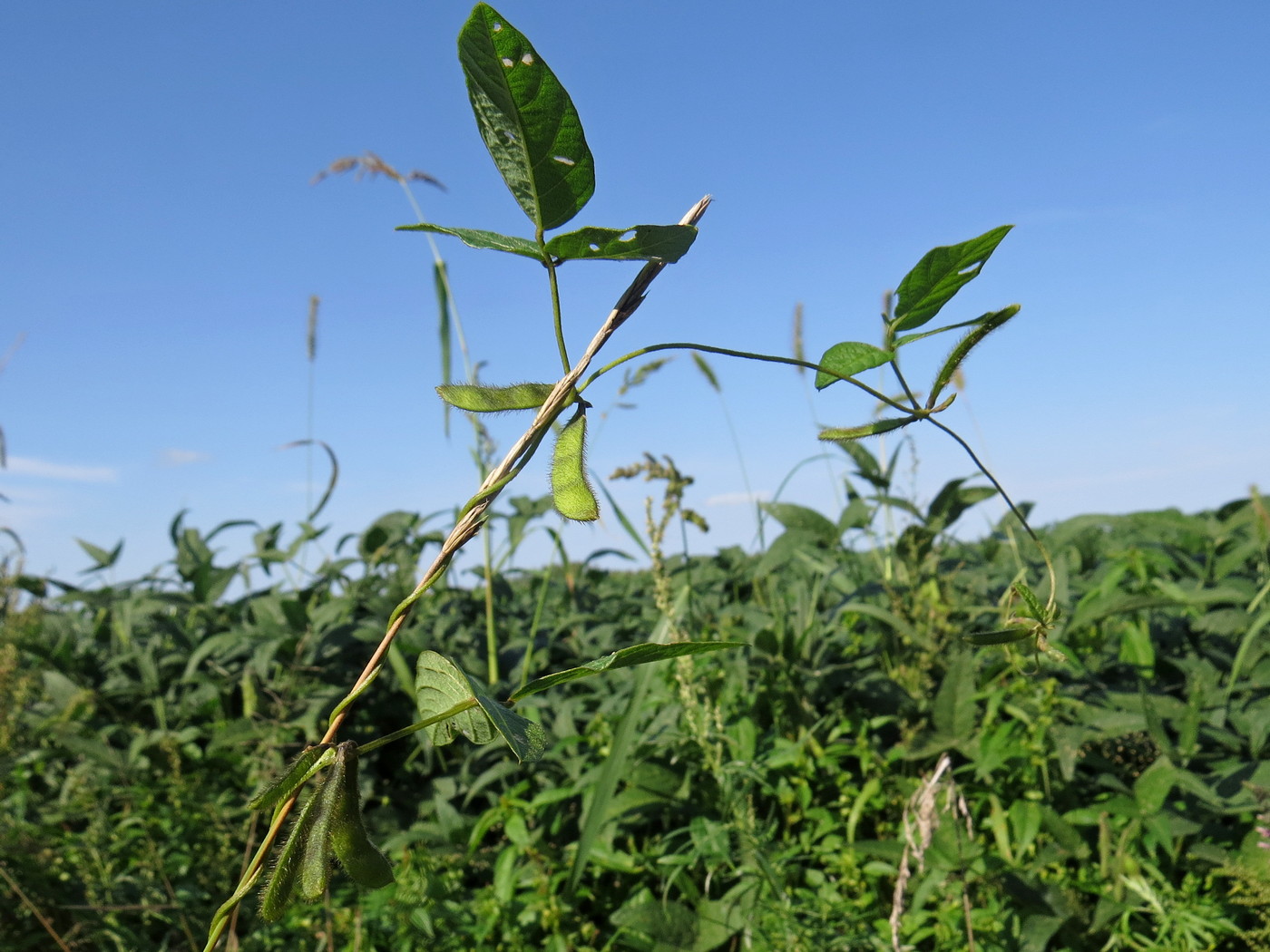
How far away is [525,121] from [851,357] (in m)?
0.28

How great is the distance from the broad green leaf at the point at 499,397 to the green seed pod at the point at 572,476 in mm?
30

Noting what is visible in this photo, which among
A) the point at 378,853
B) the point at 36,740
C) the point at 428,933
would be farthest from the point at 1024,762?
the point at 36,740

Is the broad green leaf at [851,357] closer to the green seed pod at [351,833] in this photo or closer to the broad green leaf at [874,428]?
the broad green leaf at [874,428]

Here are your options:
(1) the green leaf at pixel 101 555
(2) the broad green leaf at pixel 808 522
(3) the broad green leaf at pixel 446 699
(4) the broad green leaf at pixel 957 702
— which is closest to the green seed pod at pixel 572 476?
(3) the broad green leaf at pixel 446 699

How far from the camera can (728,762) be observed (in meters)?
1.90

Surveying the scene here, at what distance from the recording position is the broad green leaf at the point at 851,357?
61 centimetres

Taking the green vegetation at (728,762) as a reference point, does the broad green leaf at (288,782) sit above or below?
above

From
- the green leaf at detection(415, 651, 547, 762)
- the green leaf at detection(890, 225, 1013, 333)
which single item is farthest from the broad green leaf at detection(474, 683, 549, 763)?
the green leaf at detection(890, 225, 1013, 333)

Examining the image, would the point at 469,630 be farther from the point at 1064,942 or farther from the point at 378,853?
the point at 378,853

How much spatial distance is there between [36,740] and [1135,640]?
3.21 m

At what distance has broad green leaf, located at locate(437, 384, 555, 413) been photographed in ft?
1.70

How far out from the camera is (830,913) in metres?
1.72

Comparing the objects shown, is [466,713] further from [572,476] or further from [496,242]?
[496,242]

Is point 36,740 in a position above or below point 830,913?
above
